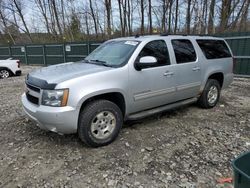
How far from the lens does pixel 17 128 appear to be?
14.3ft

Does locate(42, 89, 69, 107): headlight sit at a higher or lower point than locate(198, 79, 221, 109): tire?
higher

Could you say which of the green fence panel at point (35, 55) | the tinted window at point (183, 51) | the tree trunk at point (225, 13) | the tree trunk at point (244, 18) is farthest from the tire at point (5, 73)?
the tree trunk at point (244, 18)

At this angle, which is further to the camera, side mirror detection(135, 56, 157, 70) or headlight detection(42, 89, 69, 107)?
side mirror detection(135, 56, 157, 70)

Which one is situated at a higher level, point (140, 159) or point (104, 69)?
point (104, 69)

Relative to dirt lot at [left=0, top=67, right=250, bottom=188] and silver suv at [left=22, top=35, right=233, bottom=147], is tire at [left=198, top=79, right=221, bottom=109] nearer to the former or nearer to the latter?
silver suv at [left=22, top=35, right=233, bottom=147]

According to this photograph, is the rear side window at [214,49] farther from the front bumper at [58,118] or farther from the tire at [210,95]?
the front bumper at [58,118]

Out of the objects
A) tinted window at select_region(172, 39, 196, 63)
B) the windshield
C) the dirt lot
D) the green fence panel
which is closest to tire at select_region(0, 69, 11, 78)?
the green fence panel

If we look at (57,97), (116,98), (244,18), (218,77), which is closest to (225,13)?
(244,18)

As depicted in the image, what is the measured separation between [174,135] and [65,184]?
2.07m

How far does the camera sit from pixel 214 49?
5215mm

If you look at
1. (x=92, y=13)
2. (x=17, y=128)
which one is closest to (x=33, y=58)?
(x=92, y=13)

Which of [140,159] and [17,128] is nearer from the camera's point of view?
[140,159]

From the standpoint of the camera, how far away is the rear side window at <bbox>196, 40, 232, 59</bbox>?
4.98 m

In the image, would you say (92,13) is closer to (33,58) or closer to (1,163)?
(33,58)
